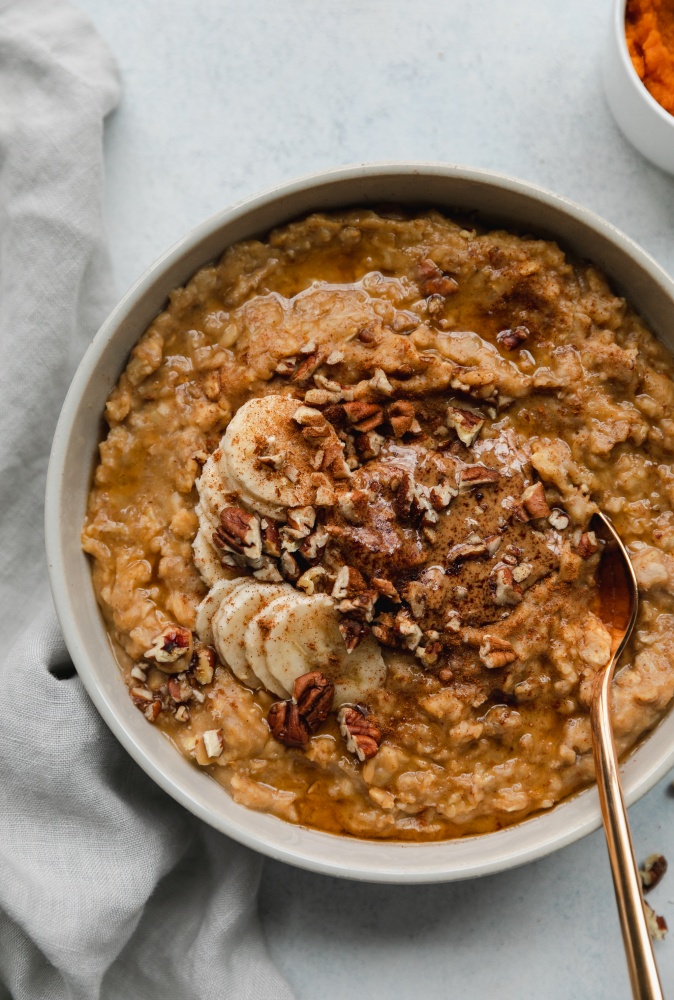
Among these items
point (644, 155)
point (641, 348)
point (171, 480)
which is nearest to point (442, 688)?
point (171, 480)

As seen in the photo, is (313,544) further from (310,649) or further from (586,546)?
(586,546)

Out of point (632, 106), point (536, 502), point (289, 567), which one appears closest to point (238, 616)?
point (289, 567)

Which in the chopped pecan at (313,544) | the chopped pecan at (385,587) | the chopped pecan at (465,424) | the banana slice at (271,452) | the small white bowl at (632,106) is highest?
the small white bowl at (632,106)

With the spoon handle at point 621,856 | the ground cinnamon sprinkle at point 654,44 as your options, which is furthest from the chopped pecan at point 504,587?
the ground cinnamon sprinkle at point 654,44

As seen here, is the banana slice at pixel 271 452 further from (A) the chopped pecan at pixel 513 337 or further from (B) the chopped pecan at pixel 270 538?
(A) the chopped pecan at pixel 513 337

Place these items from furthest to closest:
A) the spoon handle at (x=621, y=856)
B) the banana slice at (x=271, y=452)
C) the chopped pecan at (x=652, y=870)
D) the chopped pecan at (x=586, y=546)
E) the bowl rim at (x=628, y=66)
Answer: the chopped pecan at (x=652, y=870) < the bowl rim at (x=628, y=66) < the chopped pecan at (x=586, y=546) < the banana slice at (x=271, y=452) < the spoon handle at (x=621, y=856)

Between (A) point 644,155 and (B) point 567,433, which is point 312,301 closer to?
(B) point 567,433
